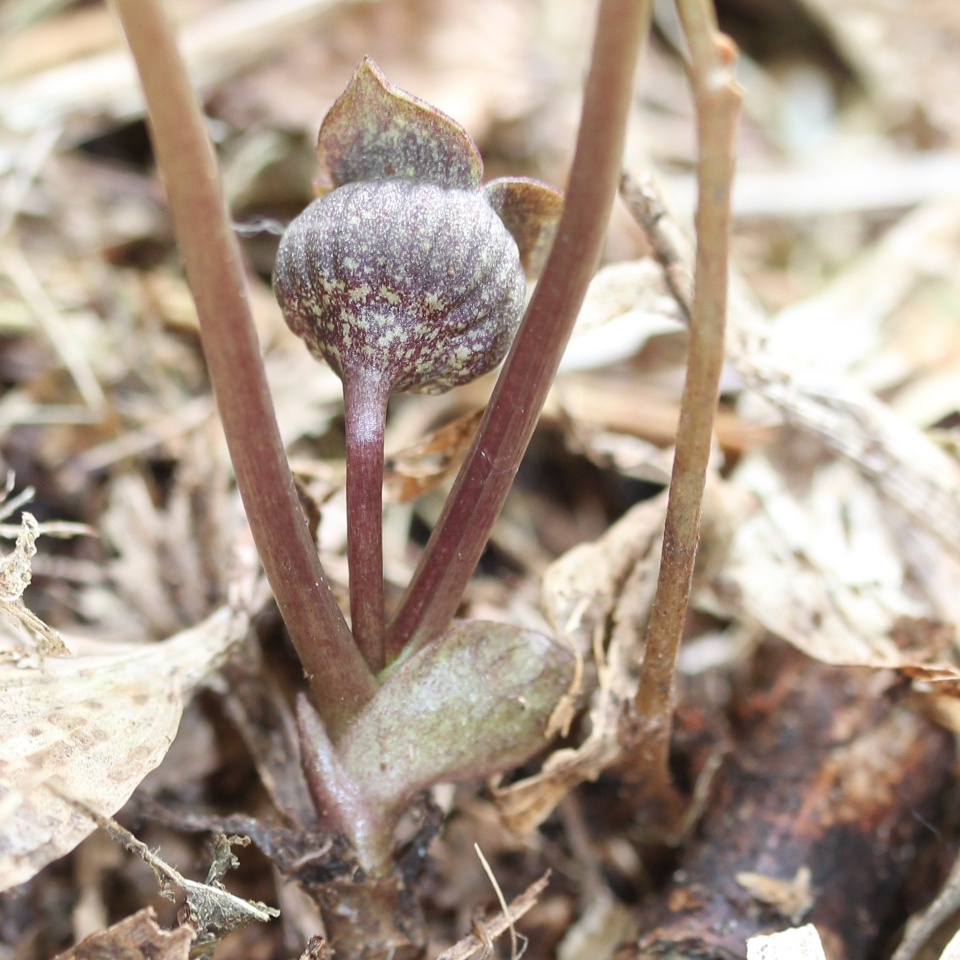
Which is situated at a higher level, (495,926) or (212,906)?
(212,906)

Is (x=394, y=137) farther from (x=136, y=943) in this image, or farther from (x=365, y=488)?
(x=136, y=943)

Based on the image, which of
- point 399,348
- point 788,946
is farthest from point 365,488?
point 788,946

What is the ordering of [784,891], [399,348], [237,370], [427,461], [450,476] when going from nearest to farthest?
[237,370] → [399,348] → [784,891] → [427,461] → [450,476]

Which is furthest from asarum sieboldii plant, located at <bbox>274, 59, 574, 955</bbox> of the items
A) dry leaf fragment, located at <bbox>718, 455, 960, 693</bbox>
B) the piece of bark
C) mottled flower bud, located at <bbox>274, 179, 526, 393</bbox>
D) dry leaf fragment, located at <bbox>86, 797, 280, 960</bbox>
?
dry leaf fragment, located at <bbox>718, 455, 960, 693</bbox>

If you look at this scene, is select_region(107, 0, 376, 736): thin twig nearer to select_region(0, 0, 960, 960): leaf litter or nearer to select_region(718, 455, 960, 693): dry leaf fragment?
select_region(0, 0, 960, 960): leaf litter

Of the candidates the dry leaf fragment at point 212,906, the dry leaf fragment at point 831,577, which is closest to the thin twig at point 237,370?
the dry leaf fragment at point 212,906

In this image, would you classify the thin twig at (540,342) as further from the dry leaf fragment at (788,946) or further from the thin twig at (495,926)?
the dry leaf fragment at (788,946)

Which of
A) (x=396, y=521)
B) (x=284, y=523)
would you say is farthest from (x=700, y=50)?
(x=396, y=521)
